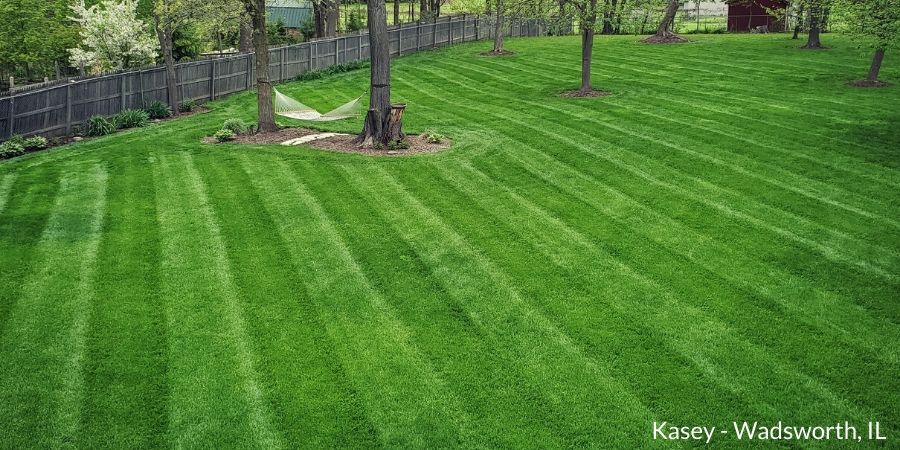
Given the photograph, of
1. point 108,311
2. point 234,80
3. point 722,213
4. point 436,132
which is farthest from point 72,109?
point 722,213

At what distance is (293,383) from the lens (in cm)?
780

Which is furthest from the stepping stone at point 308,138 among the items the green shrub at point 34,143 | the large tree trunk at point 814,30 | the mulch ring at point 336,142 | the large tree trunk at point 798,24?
the large tree trunk at point 814,30

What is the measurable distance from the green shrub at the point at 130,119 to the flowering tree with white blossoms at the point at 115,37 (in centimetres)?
1301

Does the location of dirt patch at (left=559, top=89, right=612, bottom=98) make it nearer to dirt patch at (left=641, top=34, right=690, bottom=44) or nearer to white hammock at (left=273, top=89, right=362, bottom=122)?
white hammock at (left=273, top=89, right=362, bottom=122)

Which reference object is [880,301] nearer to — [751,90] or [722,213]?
[722,213]

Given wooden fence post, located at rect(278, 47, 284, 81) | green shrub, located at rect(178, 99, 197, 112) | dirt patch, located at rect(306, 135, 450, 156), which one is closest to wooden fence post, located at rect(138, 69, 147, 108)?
green shrub, located at rect(178, 99, 197, 112)

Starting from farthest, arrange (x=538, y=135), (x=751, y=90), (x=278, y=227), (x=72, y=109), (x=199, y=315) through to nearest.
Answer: (x=751, y=90), (x=72, y=109), (x=538, y=135), (x=278, y=227), (x=199, y=315)

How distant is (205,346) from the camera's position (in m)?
8.52

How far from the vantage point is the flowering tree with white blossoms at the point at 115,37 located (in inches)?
1302

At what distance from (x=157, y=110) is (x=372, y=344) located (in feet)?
57.8

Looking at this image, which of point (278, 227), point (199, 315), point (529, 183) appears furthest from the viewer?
point (529, 183)

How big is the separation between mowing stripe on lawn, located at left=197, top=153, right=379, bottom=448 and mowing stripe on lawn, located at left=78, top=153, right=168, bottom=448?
108cm

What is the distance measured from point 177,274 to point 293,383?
142 inches

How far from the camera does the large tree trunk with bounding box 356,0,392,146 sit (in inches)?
691
